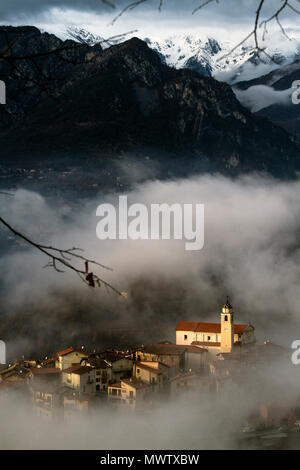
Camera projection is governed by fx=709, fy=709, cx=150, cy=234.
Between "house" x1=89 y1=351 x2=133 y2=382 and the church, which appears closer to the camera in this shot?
"house" x1=89 y1=351 x2=133 y2=382

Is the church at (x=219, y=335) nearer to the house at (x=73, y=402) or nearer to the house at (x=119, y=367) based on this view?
the house at (x=119, y=367)

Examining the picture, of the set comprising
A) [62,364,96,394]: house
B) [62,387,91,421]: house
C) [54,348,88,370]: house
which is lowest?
[62,387,91,421]: house

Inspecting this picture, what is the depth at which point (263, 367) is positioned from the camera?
189 feet

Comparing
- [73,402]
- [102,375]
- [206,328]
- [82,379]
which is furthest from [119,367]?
[206,328]

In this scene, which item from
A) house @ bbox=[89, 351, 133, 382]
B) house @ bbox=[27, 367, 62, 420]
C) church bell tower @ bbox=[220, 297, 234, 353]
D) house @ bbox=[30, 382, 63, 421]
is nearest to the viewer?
house @ bbox=[30, 382, 63, 421]

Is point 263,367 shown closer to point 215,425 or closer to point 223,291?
point 215,425

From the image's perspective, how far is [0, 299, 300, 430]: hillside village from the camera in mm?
50375

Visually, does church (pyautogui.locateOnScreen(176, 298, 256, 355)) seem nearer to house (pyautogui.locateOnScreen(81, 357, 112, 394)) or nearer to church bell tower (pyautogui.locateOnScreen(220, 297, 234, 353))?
church bell tower (pyautogui.locateOnScreen(220, 297, 234, 353))

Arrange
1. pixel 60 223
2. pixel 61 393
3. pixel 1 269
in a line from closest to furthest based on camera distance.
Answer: pixel 61 393, pixel 1 269, pixel 60 223

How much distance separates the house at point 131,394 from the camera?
49.3m

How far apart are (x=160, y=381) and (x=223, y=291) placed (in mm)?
103135

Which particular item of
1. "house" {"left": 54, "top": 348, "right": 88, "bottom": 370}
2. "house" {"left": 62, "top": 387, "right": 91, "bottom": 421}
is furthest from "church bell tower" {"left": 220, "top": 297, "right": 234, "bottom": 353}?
"house" {"left": 62, "top": 387, "right": 91, "bottom": 421}
